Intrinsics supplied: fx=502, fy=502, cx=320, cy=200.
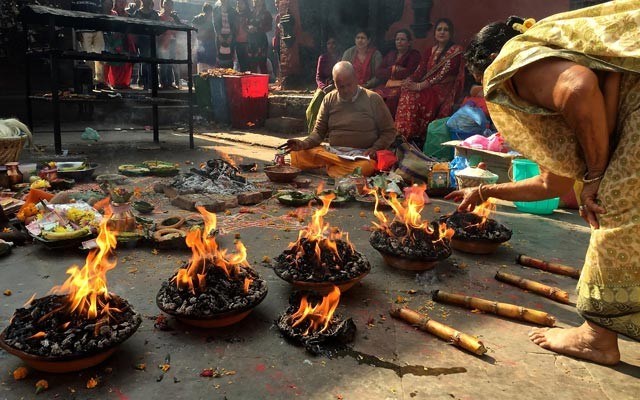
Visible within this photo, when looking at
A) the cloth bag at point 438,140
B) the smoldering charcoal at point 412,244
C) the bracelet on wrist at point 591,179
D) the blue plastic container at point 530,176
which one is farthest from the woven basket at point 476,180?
the bracelet on wrist at point 591,179

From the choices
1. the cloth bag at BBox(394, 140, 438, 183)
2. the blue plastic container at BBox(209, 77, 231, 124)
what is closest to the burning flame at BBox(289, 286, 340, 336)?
the cloth bag at BBox(394, 140, 438, 183)

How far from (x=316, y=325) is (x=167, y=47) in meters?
14.1

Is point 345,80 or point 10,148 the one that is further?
point 345,80

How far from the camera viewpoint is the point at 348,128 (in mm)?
7418

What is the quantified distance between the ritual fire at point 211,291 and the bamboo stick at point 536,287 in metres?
1.83

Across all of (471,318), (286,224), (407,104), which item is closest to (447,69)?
(407,104)

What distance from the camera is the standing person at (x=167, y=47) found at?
46.9 ft

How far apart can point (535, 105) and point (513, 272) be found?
6.47 ft

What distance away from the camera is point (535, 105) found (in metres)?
2.38

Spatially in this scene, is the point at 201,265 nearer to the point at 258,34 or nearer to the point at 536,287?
the point at 536,287

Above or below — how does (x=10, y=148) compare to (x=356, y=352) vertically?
above

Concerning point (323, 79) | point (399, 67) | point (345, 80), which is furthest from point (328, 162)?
point (323, 79)

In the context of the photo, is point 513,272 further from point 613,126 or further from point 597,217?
point 613,126

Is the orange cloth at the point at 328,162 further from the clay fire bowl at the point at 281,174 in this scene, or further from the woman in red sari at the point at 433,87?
the woman in red sari at the point at 433,87
